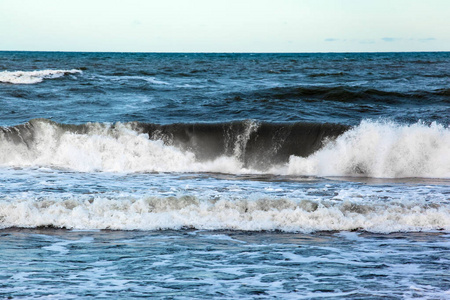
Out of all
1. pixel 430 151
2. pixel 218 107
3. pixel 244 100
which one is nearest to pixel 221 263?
pixel 430 151

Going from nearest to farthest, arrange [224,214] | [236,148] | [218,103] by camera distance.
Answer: [224,214] < [236,148] < [218,103]

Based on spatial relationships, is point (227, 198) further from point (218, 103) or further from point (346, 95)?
point (346, 95)

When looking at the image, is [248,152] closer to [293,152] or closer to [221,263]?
[293,152]

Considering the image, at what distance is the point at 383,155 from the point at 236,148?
3.58 m

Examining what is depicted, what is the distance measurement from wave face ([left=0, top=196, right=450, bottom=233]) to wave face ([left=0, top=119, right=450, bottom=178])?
375 centimetres

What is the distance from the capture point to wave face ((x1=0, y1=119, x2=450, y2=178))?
11773 millimetres

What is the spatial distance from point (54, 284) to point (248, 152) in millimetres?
8257

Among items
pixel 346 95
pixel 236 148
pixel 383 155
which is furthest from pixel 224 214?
pixel 346 95

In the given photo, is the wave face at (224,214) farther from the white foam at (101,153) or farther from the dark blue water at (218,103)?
the dark blue water at (218,103)

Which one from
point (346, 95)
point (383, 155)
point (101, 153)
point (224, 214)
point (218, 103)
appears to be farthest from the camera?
point (346, 95)

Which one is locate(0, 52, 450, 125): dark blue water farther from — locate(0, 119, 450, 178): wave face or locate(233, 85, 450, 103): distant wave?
locate(0, 119, 450, 178): wave face

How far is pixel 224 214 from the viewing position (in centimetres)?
773

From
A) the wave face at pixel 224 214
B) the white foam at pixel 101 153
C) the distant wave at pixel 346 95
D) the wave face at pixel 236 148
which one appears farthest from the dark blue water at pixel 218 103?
the wave face at pixel 224 214

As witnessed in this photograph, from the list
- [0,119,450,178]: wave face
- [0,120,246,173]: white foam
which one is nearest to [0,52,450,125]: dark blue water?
[0,119,450,178]: wave face
